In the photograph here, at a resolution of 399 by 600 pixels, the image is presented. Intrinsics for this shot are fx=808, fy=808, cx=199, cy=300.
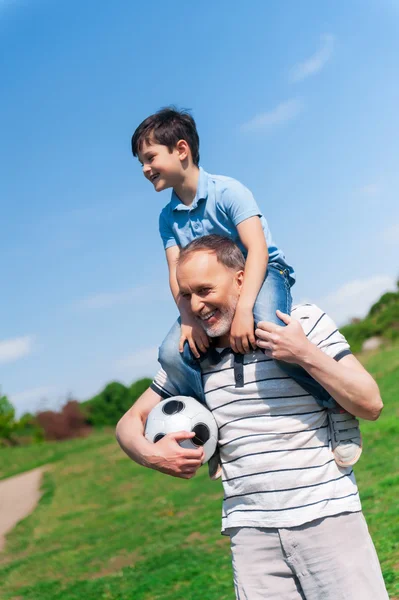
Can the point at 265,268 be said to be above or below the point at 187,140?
below

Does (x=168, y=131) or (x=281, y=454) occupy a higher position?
(x=168, y=131)

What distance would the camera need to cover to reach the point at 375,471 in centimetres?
1073

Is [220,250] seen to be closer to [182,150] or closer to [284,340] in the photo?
[284,340]

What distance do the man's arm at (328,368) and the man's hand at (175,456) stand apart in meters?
0.54

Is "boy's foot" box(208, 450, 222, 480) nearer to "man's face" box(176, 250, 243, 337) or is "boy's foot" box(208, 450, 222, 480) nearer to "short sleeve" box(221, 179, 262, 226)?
"man's face" box(176, 250, 243, 337)

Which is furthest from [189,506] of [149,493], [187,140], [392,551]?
[187,140]

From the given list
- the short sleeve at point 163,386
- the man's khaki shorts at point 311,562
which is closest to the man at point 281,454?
the man's khaki shorts at point 311,562

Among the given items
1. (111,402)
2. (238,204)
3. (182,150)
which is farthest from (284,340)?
(111,402)

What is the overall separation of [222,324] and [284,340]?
1.27ft

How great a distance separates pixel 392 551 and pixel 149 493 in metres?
10.1

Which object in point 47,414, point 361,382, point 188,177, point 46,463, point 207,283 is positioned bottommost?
point 361,382

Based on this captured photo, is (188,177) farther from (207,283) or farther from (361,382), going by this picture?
(361,382)

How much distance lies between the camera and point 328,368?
3027 mm

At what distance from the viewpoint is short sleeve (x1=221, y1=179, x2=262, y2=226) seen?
Answer: 4.01 meters
